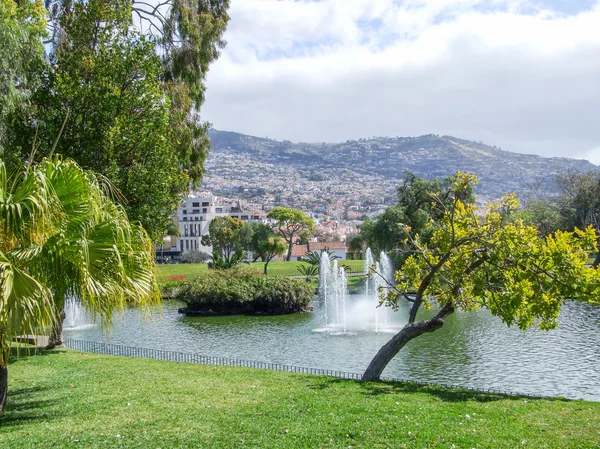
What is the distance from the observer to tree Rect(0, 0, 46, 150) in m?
13.9

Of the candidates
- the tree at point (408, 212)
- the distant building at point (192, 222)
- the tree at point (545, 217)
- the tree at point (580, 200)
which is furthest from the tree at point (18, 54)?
the distant building at point (192, 222)

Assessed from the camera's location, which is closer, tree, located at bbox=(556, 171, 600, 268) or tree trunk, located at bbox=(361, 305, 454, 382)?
tree trunk, located at bbox=(361, 305, 454, 382)

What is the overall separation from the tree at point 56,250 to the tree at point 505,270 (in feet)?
24.5

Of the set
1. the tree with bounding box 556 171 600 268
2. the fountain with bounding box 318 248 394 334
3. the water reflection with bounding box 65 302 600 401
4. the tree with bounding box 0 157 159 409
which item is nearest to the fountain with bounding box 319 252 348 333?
the fountain with bounding box 318 248 394 334

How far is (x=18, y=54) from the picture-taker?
14719mm

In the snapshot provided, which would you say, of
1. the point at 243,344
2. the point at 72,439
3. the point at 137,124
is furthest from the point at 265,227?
the point at 72,439

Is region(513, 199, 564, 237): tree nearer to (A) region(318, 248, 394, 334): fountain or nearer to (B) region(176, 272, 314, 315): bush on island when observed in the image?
(A) region(318, 248, 394, 334): fountain

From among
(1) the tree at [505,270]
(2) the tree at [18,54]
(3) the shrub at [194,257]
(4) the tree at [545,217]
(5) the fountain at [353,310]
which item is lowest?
(5) the fountain at [353,310]

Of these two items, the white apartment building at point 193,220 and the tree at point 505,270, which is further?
the white apartment building at point 193,220

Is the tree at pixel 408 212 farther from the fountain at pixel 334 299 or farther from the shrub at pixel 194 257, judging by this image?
the shrub at pixel 194 257

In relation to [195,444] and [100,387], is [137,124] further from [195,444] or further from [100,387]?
[195,444]

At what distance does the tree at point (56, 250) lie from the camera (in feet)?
26.5

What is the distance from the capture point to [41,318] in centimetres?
805

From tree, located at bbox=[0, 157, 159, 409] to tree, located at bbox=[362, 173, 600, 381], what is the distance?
7.48 metres
